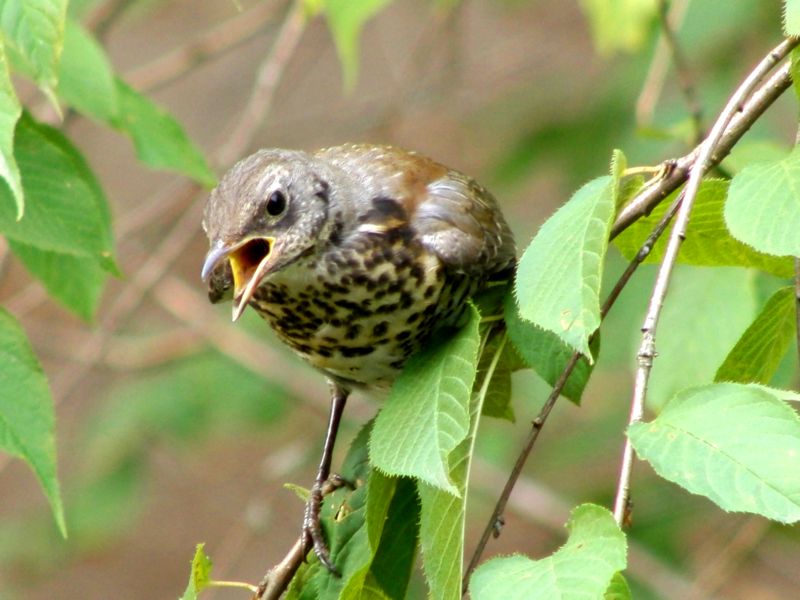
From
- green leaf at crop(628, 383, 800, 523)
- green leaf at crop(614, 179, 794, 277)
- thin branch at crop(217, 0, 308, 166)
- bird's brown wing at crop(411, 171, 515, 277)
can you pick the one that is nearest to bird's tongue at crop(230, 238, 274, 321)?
bird's brown wing at crop(411, 171, 515, 277)

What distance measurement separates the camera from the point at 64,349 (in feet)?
21.1

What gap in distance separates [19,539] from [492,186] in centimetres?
272

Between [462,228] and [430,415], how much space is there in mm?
914

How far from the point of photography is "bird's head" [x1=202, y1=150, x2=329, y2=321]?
2414 mm

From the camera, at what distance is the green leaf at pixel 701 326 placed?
2809mm

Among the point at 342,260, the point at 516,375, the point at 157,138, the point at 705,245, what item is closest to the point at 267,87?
the point at 516,375

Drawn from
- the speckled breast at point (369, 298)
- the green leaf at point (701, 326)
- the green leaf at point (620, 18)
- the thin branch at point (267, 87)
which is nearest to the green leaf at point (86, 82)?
the speckled breast at point (369, 298)

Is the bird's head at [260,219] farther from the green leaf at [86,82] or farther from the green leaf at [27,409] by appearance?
the green leaf at [27,409]

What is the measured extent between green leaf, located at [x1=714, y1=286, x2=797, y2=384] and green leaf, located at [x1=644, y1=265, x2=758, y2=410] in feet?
2.54

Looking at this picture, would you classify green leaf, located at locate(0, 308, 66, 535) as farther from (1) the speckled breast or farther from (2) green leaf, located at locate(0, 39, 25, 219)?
(1) the speckled breast

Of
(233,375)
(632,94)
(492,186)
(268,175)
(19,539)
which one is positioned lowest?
(19,539)

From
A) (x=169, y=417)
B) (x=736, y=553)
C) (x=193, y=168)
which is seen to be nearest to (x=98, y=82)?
(x=193, y=168)

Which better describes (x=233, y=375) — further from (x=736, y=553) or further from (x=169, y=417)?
(x=736, y=553)

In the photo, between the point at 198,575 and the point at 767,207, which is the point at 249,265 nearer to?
the point at 198,575
